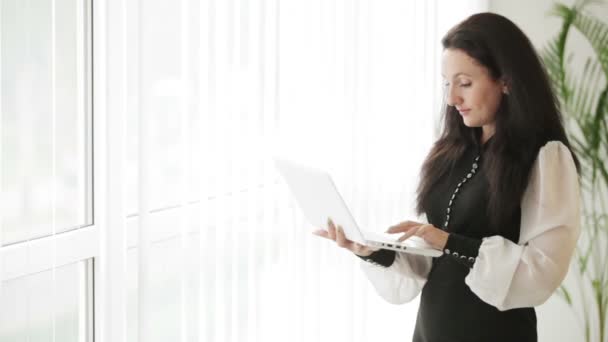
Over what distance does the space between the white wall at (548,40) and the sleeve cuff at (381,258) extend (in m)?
1.89

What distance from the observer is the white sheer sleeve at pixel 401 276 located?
196 centimetres

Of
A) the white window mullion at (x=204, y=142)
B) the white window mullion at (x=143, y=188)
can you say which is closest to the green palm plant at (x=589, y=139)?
the white window mullion at (x=204, y=142)

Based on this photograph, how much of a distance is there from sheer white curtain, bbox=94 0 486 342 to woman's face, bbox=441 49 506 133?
0.57 meters

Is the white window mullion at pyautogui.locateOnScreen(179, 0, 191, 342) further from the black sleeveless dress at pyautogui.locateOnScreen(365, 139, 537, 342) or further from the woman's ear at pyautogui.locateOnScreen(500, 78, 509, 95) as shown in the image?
the woman's ear at pyautogui.locateOnScreen(500, 78, 509, 95)

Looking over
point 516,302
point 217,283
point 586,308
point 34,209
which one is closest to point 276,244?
point 217,283

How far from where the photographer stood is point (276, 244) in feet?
7.51

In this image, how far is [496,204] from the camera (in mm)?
1786

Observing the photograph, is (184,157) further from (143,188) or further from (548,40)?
(548,40)

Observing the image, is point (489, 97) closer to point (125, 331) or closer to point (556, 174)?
point (556, 174)

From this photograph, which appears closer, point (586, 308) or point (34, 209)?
point (34, 209)

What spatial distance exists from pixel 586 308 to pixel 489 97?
2047 mm

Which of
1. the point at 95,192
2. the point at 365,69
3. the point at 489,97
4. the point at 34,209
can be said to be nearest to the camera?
the point at 34,209

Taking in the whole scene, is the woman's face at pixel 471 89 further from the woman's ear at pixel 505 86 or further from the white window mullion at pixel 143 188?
the white window mullion at pixel 143 188

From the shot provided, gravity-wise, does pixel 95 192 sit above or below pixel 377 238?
above
